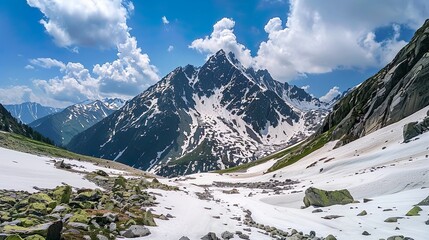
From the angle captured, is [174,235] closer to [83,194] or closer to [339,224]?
[83,194]

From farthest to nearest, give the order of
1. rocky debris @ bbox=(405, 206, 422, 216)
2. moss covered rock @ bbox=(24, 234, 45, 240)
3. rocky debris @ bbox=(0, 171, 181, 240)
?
rocky debris @ bbox=(405, 206, 422, 216)
rocky debris @ bbox=(0, 171, 181, 240)
moss covered rock @ bbox=(24, 234, 45, 240)

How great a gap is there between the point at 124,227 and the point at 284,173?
264 feet

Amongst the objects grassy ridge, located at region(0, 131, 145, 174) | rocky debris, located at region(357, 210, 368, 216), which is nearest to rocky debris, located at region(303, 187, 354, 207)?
rocky debris, located at region(357, 210, 368, 216)

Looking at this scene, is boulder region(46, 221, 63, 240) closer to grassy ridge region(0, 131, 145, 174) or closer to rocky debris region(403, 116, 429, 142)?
rocky debris region(403, 116, 429, 142)

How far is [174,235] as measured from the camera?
2066cm

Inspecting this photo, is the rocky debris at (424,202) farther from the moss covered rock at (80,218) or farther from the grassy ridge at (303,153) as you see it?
the grassy ridge at (303,153)

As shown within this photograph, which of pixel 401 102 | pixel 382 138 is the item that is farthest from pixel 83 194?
pixel 401 102

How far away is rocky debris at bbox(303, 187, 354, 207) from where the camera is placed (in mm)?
36597

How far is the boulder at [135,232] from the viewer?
18.4 meters

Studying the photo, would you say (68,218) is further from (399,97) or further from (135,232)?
(399,97)

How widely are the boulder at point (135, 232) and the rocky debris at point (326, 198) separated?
2433 centimetres

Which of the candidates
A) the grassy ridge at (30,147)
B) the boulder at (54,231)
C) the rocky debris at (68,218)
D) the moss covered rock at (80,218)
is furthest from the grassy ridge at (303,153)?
the boulder at (54,231)

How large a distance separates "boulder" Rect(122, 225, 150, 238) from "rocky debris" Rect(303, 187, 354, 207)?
24334 mm

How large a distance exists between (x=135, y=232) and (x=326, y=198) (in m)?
26.2
